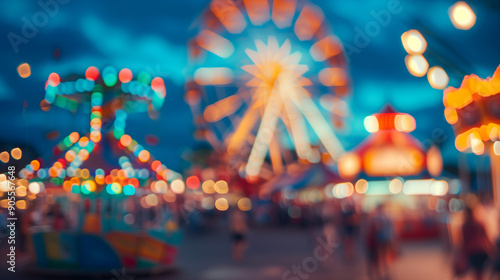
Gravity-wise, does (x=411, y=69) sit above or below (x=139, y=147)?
above

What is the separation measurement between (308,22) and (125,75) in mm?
12781

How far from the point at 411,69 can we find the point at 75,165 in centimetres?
758

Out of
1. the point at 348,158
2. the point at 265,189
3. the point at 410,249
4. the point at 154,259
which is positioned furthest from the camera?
the point at 265,189

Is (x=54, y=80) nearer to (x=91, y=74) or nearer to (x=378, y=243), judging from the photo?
(x=91, y=74)

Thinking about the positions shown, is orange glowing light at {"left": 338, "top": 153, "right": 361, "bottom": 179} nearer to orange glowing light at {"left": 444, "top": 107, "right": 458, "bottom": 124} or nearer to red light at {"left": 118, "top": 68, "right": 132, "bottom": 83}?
orange glowing light at {"left": 444, "top": 107, "right": 458, "bottom": 124}

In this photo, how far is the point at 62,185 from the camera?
12.9m

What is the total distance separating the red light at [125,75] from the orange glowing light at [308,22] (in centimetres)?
1249

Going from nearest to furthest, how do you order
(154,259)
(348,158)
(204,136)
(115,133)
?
(154,259), (115,133), (348,158), (204,136)

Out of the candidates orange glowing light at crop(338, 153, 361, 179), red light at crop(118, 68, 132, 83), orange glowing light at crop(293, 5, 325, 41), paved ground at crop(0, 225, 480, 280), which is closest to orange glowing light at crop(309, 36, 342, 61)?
orange glowing light at crop(293, 5, 325, 41)

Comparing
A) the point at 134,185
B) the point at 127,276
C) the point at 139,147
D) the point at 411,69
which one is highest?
the point at 411,69

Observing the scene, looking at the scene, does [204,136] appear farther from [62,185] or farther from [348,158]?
[62,185]

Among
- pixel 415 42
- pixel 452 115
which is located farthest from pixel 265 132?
pixel 415 42

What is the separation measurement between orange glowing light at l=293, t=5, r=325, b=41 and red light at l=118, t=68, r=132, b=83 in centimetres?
1249

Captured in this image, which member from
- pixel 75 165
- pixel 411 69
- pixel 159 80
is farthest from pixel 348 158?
pixel 75 165
